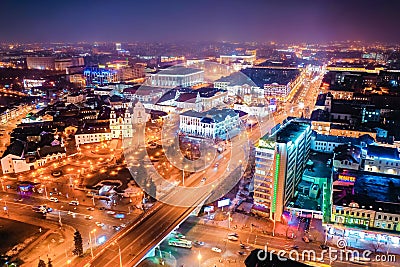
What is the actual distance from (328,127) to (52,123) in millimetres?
38437

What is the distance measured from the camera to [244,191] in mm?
29188

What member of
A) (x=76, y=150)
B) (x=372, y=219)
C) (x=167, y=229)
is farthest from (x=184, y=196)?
(x=76, y=150)

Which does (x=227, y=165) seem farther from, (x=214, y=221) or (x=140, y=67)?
(x=140, y=67)

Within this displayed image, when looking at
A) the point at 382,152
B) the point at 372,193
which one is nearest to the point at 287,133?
the point at 372,193

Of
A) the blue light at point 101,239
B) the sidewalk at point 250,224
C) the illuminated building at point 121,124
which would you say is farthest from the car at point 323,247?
the illuminated building at point 121,124

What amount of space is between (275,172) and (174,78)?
5486 centimetres

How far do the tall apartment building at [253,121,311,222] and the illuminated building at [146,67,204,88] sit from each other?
50.8m

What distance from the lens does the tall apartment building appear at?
23781 mm

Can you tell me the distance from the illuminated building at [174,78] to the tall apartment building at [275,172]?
50.8 m

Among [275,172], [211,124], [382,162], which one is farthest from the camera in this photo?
[211,124]

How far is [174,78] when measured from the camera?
247 ft

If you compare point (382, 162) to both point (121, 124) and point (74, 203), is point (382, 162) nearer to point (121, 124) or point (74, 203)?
point (74, 203)

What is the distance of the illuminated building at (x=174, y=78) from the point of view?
74950mm
